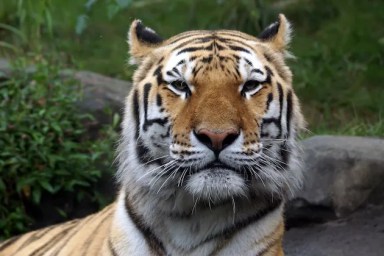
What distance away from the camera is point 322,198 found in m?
5.10

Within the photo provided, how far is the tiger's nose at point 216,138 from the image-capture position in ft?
10.6

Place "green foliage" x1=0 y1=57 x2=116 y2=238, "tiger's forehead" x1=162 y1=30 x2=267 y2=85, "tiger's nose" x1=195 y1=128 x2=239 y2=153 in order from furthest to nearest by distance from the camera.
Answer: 1. "green foliage" x1=0 y1=57 x2=116 y2=238
2. "tiger's forehead" x1=162 y1=30 x2=267 y2=85
3. "tiger's nose" x1=195 y1=128 x2=239 y2=153

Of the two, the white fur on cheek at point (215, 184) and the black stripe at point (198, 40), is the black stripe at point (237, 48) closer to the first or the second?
the black stripe at point (198, 40)

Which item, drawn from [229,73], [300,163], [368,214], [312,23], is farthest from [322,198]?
[312,23]

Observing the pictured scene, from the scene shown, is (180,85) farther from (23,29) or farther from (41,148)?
(23,29)

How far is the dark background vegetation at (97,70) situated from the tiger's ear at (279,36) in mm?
769

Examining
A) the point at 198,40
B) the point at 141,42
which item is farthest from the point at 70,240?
the point at 198,40

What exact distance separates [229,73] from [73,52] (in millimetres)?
4709

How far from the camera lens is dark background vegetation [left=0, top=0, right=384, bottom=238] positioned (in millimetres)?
5758

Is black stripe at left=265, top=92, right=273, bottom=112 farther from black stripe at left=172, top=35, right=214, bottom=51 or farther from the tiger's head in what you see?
black stripe at left=172, top=35, right=214, bottom=51

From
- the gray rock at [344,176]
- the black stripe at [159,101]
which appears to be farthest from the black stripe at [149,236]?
the gray rock at [344,176]

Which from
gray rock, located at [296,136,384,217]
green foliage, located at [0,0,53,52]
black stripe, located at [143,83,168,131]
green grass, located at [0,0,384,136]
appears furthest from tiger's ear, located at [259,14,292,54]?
green foliage, located at [0,0,53,52]

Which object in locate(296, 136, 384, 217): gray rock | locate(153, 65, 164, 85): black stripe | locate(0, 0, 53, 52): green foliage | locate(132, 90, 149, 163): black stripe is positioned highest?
locate(0, 0, 53, 52): green foliage

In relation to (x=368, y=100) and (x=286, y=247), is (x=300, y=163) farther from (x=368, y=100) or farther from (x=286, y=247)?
(x=368, y=100)
